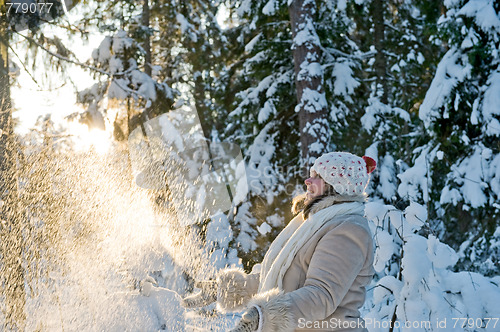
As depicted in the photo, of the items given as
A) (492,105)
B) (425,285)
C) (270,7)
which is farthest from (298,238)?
(270,7)

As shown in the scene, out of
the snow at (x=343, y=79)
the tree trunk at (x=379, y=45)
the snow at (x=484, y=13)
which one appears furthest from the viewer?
the tree trunk at (x=379, y=45)

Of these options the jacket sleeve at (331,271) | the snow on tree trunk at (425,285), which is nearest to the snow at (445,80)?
the snow on tree trunk at (425,285)

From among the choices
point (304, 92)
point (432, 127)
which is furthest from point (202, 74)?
point (432, 127)

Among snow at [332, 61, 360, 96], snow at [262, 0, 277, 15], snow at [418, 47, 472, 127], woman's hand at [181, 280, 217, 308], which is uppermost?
snow at [262, 0, 277, 15]

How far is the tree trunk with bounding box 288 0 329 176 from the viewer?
8938mm

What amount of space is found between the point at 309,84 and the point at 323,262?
7.18 m

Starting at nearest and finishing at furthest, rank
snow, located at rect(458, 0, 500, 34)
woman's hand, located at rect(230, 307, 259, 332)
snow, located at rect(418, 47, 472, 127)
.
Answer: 1. woman's hand, located at rect(230, 307, 259, 332)
2. snow, located at rect(458, 0, 500, 34)
3. snow, located at rect(418, 47, 472, 127)

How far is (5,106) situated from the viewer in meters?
6.67

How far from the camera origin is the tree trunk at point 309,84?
894 centimetres

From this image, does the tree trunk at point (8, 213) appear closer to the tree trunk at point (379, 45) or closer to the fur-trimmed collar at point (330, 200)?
the fur-trimmed collar at point (330, 200)

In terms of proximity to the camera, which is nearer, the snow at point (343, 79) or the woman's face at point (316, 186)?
the woman's face at point (316, 186)

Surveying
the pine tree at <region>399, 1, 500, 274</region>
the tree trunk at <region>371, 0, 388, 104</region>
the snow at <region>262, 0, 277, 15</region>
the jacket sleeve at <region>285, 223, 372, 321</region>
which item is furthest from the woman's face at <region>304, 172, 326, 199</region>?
the tree trunk at <region>371, 0, 388, 104</region>

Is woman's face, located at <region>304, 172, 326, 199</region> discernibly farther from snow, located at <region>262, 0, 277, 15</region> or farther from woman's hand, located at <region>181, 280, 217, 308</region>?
snow, located at <region>262, 0, 277, 15</region>

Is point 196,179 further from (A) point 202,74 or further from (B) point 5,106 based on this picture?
(B) point 5,106
